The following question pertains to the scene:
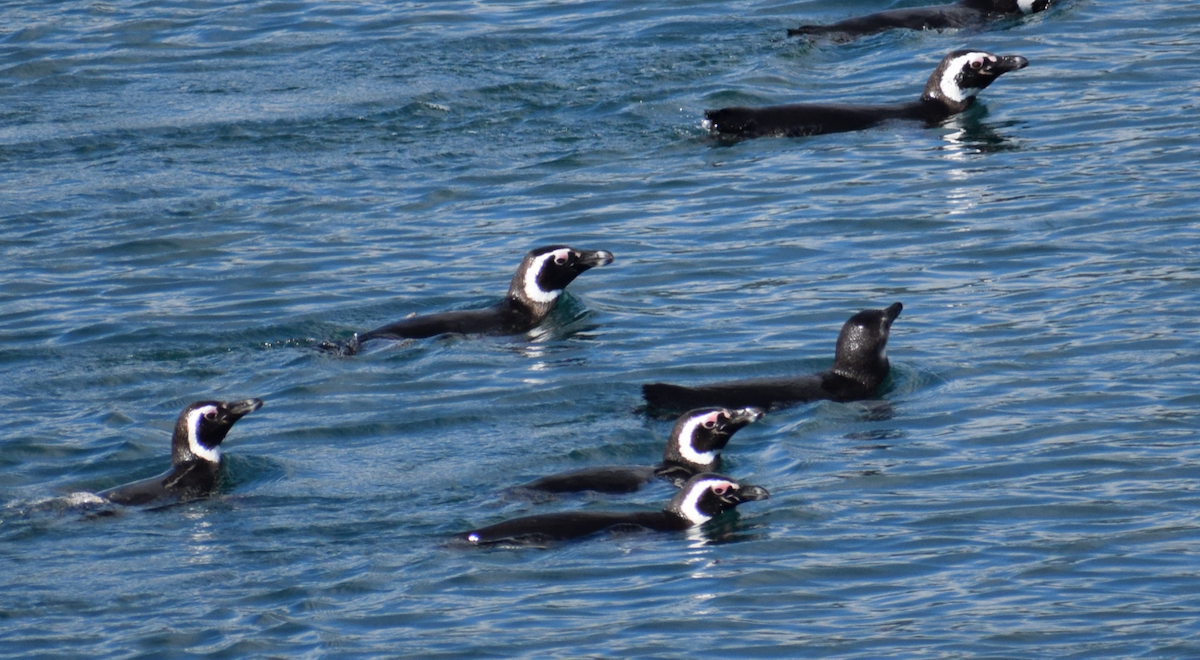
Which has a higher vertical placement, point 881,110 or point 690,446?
point 881,110

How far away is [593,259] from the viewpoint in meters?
14.6

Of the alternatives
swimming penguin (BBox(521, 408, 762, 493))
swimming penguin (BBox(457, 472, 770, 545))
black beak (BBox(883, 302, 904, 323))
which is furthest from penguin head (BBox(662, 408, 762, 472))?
black beak (BBox(883, 302, 904, 323))

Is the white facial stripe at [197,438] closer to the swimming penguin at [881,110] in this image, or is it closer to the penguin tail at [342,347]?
the penguin tail at [342,347]

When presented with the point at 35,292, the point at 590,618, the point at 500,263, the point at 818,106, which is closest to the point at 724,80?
the point at 818,106

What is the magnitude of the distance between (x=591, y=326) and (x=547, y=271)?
509 mm

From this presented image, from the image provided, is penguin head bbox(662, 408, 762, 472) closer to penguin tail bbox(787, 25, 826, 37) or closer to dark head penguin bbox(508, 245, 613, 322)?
dark head penguin bbox(508, 245, 613, 322)

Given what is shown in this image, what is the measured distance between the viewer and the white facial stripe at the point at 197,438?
11617 mm

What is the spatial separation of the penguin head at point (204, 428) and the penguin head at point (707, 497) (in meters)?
2.84

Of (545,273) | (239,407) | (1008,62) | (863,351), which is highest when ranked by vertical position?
(1008,62)

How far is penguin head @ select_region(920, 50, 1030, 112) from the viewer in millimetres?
18641

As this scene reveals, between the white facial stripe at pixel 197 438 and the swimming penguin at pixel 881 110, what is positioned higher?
the swimming penguin at pixel 881 110

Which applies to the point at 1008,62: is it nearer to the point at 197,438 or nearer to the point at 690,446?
the point at 690,446

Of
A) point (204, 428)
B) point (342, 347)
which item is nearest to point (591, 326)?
point (342, 347)

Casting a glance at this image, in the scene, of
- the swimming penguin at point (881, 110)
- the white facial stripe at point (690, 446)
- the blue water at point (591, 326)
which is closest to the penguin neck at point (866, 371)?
the blue water at point (591, 326)
